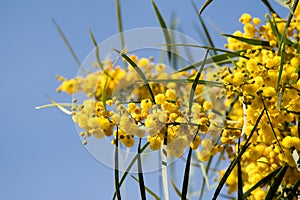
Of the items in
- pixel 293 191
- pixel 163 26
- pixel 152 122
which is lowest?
pixel 293 191

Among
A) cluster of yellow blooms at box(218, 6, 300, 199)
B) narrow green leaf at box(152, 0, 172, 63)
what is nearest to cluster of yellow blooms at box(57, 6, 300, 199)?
cluster of yellow blooms at box(218, 6, 300, 199)

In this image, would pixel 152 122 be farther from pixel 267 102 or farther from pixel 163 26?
pixel 163 26

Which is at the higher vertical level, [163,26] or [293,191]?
[163,26]

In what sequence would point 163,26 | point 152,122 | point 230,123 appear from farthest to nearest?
point 163,26 → point 230,123 → point 152,122

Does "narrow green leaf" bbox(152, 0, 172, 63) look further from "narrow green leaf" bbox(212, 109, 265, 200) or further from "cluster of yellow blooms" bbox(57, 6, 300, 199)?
"narrow green leaf" bbox(212, 109, 265, 200)

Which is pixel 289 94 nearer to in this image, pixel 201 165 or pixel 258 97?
pixel 258 97

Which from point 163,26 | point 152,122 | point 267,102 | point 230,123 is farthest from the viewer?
point 163,26

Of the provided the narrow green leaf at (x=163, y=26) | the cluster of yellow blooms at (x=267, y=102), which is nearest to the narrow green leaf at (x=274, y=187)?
the cluster of yellow blooms at (x=267, y=102)

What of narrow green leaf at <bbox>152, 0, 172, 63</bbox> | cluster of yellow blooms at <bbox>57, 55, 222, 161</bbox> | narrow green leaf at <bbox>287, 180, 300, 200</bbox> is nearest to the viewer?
cluster of yellow blooms at <bbox>57, 55, 222, 161</bbox>

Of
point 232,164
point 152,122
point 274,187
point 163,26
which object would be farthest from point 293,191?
point 163,26

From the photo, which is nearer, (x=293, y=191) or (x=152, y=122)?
(x=152, y=122)

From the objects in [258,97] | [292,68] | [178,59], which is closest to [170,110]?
[258,97]

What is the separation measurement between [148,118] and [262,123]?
0.30 metres

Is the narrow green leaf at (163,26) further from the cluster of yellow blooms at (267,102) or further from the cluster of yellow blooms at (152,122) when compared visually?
the cluster of yellow blooms at (152,122)
